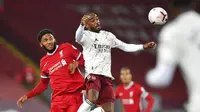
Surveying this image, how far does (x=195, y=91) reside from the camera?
5070 millimetres

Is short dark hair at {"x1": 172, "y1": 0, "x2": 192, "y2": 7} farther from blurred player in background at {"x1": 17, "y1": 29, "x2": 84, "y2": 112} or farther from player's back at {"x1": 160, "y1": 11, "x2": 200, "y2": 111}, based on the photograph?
blurred player in background at {"x1": 17, "y1": 29, "x2": 84, "y2": 112}

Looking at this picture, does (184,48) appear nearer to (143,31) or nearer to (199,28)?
(199,28)

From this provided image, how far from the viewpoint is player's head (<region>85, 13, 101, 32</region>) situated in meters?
7.44

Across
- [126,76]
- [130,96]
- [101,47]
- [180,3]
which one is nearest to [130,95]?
[130,96]

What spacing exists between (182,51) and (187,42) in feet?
0.29

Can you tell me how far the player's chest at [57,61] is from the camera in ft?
24.4

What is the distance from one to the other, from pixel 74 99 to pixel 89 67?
1.45ft

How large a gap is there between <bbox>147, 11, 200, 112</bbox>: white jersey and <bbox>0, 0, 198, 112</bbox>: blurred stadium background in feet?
34.1

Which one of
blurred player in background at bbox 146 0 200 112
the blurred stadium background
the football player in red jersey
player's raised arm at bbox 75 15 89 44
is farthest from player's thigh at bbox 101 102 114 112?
the blurred stadium background

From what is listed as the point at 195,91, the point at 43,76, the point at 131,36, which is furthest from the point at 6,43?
the point at 195,91

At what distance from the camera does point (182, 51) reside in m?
4.98

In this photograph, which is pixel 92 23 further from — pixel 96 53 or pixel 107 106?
pixel 107 106

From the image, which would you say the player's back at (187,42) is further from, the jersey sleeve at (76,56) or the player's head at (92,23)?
the jersey sleeve at (76,56)

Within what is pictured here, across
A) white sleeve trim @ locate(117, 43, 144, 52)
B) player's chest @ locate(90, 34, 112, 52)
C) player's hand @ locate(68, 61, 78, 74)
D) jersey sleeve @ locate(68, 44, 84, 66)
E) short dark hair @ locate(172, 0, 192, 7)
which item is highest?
short dark hair @ locate(172, 0, 192, 7)
